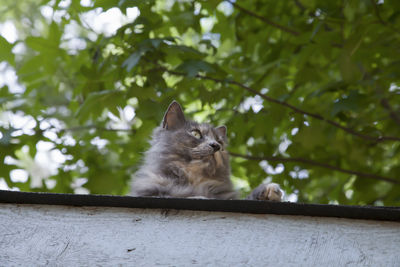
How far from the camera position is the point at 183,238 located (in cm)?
204

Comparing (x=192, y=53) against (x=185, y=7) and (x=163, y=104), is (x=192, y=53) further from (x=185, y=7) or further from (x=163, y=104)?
(x=185, y=7)

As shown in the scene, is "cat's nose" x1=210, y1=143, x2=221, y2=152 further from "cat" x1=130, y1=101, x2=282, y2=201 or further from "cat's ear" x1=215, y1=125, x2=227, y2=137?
"cat's ear" x1=215, y1=125, x2=227, y2=137

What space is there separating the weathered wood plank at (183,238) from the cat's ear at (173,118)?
177 centimetres

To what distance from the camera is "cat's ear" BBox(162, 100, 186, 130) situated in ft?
12.6

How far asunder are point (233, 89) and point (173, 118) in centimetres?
67

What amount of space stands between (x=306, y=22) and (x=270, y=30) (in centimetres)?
40

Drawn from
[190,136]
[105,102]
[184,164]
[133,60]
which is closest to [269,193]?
[184,164]

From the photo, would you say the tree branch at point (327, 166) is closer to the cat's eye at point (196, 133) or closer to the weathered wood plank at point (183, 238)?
the cat's eye at point (196, 133)

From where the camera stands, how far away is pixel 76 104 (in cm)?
461

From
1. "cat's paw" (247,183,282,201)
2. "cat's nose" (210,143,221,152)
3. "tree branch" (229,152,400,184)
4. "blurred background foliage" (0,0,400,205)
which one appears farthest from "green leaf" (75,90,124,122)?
"cat's paw" (247,183,282,201)

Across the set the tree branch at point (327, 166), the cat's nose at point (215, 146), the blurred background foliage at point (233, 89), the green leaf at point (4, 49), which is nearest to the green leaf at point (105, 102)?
the blurred background foliage at point (233, 89)

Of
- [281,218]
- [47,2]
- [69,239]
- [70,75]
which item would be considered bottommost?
[69,239]

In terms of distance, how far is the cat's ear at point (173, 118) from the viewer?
12.6 feet

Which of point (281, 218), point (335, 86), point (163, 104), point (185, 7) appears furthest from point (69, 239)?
point (185, 7)
